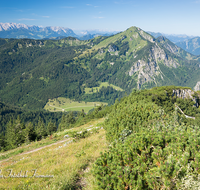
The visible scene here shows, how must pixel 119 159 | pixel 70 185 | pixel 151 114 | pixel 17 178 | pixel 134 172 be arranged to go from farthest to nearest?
pixel 151 114 → pixel 17 178 → pixel 70 185 → pixel 119 159 → pixel 134 172

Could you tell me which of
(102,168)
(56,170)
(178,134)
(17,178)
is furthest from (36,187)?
(178,134)

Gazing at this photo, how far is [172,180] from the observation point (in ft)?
19.5

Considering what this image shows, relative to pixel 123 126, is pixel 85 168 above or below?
below

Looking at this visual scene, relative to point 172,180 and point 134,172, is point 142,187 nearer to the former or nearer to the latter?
point 134,172

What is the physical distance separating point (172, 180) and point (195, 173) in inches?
44.6

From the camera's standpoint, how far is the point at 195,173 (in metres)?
6.00

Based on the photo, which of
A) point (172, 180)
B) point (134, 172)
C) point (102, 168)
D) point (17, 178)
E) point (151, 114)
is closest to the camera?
point (172, 180)

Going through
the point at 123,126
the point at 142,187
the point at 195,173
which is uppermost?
the point at 195,173

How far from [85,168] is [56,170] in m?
2.50

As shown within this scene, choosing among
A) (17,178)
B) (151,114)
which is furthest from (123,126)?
(17,178)

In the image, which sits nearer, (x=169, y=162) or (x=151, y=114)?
(x=169, y=162)

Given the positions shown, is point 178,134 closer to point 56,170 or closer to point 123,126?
point 123,126

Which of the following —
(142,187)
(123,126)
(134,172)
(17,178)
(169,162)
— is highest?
(169,162)

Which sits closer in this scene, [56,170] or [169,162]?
[169,162]
